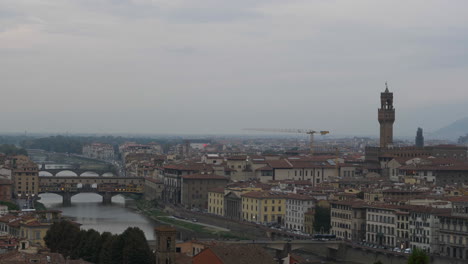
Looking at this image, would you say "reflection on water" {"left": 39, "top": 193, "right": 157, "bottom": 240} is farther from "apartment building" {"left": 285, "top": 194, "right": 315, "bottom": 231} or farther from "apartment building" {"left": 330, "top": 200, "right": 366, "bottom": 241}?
"apartment building" {"left": 330, "top": 200, "right": 366, "bottom": 241}

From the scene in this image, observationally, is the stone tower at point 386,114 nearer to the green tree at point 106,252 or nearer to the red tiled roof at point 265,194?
the red tiled roof at point 265,194

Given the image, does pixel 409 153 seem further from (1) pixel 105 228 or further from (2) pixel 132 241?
(2) pixel 132 241

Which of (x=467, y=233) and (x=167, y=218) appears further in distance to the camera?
(x=167, y=218)

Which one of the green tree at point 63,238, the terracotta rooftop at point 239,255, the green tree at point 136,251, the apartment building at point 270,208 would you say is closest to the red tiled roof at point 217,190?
the apartment building at point 270,208

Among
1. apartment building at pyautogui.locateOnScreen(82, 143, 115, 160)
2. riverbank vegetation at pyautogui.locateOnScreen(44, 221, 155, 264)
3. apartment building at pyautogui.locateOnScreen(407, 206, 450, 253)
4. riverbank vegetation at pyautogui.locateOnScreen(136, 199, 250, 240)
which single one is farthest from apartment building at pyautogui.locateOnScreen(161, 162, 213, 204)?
apartment building at pyautogui.locateOnScreen(82, 143, 115, 160)

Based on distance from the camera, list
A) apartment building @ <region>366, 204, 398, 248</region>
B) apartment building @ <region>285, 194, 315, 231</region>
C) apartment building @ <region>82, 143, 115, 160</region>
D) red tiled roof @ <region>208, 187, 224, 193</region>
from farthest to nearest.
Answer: apartment building @ <region>82, 143, 115, 160</region>, red tiled roof @ <region>208, 187, 224, 193</region>, apartment building @ <region>285, 194, 315, 231</region>, apartment building @ <region>366, 204, 398, 248</region>

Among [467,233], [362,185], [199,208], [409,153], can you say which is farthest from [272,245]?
[409,153]
